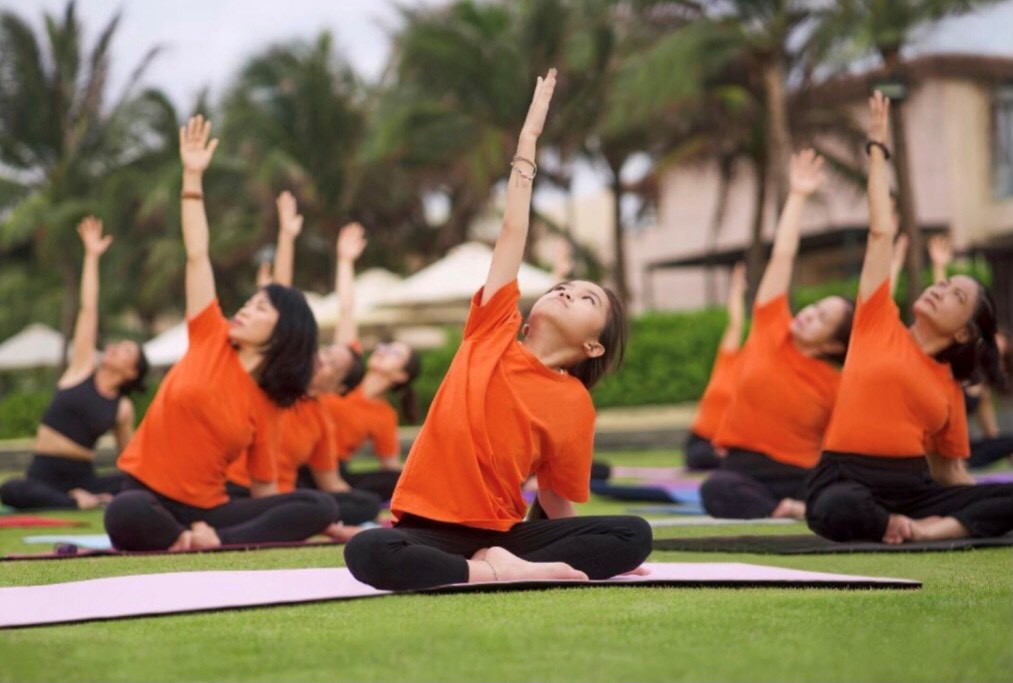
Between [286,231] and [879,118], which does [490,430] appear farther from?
[286,231]

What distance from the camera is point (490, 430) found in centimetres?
469

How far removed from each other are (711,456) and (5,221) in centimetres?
2467

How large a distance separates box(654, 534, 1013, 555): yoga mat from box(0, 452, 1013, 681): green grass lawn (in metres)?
1.22

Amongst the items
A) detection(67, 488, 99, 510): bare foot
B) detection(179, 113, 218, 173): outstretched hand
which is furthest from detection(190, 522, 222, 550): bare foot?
detection(67, 488, 99, 510): bare foot

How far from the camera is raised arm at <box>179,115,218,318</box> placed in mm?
6457

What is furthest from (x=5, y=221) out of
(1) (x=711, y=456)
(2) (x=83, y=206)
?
(1) (x=711, y=456)

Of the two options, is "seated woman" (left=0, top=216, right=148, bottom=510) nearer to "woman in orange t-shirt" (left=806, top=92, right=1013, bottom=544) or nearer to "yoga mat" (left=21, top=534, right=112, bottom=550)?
"yoga mat" (left=21, top=534, right=112, bottom=550)

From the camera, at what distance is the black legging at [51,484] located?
9.96m

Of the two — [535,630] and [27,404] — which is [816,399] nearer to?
[535,630]

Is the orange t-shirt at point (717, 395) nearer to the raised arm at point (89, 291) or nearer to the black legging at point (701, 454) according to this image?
the black legging at point (701, 454)

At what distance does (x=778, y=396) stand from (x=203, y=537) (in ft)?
11.1

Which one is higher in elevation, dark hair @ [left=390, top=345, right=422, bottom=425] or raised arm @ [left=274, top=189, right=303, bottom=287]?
raised arm @ [left=274, top=189, right=303, bottom=287]

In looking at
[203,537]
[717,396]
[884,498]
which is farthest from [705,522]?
[717,396]

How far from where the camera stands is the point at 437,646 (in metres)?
3.49
